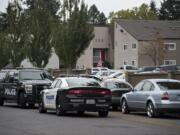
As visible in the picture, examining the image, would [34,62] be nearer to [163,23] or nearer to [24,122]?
[24,122]

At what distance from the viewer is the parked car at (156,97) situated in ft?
72.1

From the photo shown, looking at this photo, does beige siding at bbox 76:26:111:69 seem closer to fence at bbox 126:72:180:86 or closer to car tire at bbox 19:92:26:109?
fence at bbox 126:72:180:86

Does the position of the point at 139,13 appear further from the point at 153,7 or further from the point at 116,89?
the point at 116,89

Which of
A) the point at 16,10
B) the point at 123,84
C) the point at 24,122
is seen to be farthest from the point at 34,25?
the point at 24,122

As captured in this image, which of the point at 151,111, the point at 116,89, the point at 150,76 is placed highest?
the point at 150,76

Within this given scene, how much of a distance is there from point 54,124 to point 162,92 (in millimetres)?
5045

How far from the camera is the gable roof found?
80.4 metres

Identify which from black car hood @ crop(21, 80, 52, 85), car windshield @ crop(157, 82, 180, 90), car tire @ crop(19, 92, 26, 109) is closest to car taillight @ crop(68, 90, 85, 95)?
car windshield @ crop(157, 82, 180, 90)

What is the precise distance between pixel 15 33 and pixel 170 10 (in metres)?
63.5

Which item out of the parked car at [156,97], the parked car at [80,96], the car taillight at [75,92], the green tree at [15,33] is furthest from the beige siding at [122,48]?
the car taillight at [75,92]

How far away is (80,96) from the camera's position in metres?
22.1

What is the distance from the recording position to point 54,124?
18.8m

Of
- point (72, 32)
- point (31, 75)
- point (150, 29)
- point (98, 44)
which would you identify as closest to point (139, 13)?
point (98, 44)

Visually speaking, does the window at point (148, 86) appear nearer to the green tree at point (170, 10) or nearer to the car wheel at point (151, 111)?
the car wheel at point (151, 111)
